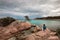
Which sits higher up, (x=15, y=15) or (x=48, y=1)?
(x=48, y=1)

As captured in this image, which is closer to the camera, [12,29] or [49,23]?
[12,29]

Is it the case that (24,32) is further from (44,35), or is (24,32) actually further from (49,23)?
(49,23)

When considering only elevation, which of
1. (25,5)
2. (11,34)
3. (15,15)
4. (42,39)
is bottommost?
(42,39)

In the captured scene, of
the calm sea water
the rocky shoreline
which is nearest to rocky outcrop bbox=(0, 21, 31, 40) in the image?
the rocky shoreline

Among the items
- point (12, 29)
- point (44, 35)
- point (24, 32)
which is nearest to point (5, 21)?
point (12, 29)

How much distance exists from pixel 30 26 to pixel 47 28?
0.35m

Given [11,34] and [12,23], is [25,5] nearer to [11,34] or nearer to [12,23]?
[12,23]

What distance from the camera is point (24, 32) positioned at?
2365 mm

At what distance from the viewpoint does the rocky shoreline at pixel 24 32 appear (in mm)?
2279

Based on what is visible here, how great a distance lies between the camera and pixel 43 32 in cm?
243

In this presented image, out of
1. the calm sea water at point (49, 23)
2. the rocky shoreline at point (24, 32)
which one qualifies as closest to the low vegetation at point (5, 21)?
the rocky shoreline at point (24, 32)

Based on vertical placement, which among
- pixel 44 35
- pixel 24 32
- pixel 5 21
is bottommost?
pixel 44 35

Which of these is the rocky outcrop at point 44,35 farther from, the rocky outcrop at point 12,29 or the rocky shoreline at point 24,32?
the rocky outcrop at point 12,29

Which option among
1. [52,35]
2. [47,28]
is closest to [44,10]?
[47,28]
